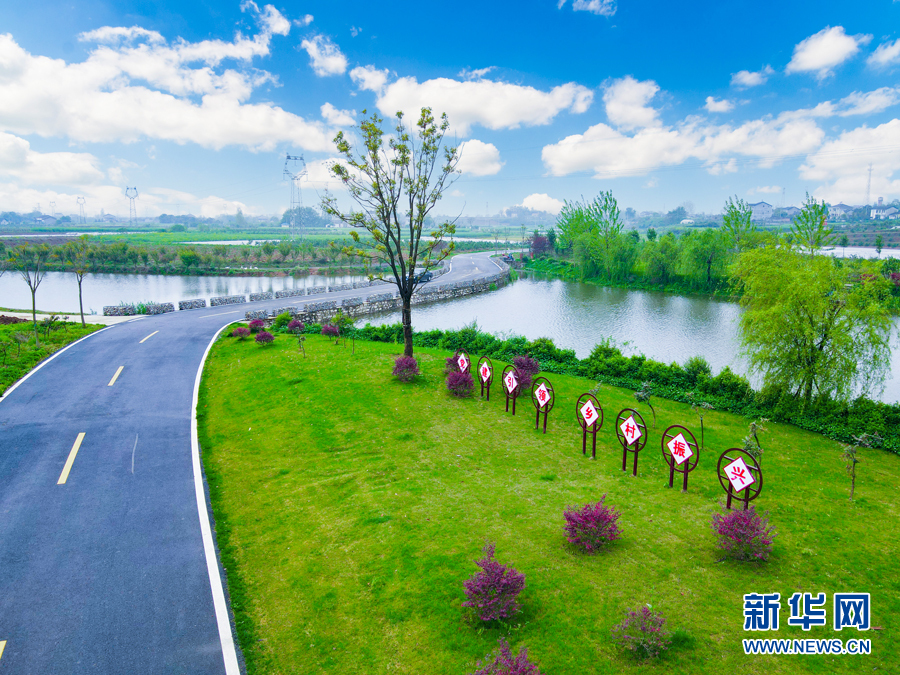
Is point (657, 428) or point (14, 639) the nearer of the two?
point (14, 639)

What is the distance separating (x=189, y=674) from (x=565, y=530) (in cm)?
Result: 625

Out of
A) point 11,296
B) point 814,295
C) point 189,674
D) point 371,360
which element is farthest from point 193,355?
point 11,296

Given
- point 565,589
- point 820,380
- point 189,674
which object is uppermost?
point 820,380

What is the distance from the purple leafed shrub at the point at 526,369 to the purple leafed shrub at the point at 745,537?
9.43m

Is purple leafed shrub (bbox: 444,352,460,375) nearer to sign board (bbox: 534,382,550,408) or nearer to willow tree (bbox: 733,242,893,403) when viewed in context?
sign board (bbox: 534,382,550,408)

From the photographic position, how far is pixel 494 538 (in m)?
8.68

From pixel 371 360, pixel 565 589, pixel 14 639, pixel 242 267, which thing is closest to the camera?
pixel 14 639

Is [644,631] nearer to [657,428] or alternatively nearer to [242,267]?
[657,428]

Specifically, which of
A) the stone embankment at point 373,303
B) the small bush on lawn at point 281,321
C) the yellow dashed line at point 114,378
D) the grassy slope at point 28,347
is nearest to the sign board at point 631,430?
the yellow dashed line at point 114,378

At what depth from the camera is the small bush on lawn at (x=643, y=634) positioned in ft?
19.6

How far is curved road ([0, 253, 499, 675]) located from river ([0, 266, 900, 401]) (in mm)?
22012

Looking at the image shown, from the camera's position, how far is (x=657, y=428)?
1505 centimetres

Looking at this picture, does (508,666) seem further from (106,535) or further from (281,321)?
(281,321)

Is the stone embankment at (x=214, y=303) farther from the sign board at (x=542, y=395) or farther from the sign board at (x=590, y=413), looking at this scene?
the sign board at (x=590, y=413)
